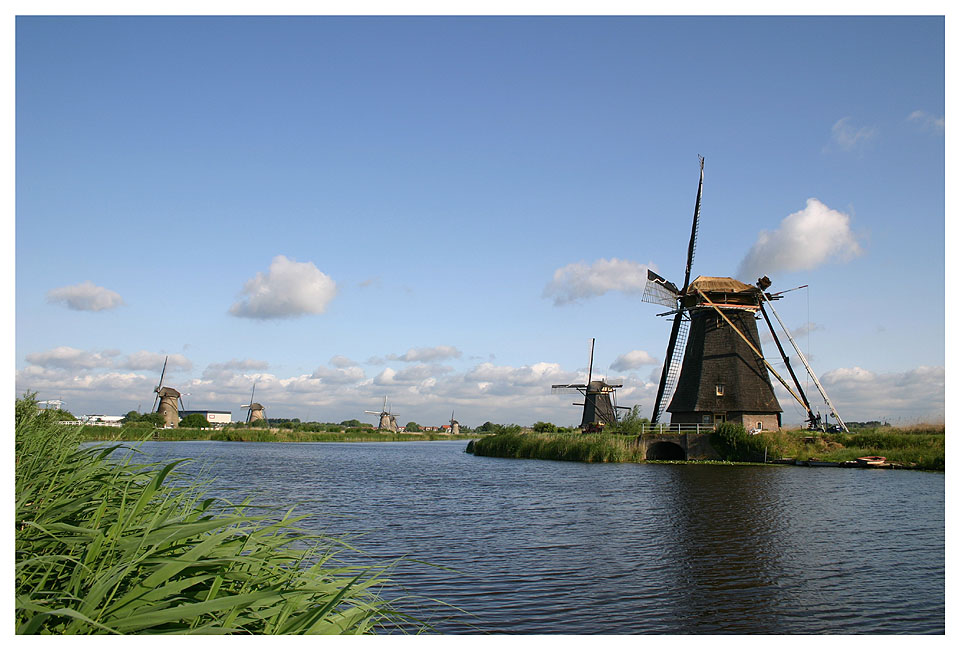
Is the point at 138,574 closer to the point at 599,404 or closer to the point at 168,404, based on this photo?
the point at 599,404

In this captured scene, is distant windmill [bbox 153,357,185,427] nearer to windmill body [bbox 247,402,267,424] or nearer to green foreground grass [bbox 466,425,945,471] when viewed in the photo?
windmill body [bbox 247,402,267,424]

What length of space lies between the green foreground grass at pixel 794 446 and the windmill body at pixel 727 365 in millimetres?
1401

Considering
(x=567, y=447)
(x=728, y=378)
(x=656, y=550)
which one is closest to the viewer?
(x=656, y=550)

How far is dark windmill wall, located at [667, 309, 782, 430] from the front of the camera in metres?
33.0

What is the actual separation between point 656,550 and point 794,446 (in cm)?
Answer: 2300

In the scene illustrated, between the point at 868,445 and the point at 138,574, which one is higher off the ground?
the point at 868,445

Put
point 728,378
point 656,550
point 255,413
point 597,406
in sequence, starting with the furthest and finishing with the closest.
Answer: point 255,413 → point 597,406 → point 728,378 → point 656,550

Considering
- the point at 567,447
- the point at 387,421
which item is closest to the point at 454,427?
the point at 387,421

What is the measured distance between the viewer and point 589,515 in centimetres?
1515

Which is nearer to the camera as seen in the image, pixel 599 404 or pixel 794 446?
pixel 794 446

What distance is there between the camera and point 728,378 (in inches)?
1310

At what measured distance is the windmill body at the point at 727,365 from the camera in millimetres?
33031
